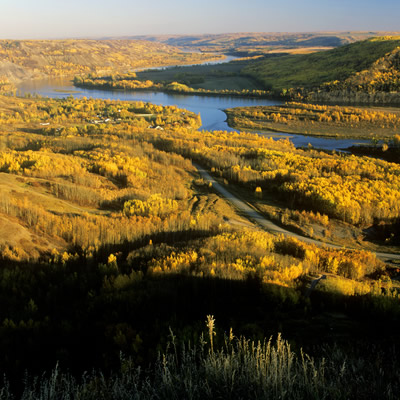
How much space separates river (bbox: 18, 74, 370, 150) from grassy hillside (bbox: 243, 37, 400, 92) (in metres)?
12.5

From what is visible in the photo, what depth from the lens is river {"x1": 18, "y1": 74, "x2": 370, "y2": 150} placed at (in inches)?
1816

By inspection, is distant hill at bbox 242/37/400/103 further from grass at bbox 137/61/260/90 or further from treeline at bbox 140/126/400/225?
treeline at bbox 140/126/400/225

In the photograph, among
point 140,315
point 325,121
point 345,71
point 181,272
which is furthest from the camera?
point 345,71

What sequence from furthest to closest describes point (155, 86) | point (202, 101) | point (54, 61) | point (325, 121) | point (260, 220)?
point (54, 61) < point (155, 86) < point (202, 101) < point (325, 121) < point (260, 220)

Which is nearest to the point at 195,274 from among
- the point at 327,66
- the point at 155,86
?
the point at 327,66

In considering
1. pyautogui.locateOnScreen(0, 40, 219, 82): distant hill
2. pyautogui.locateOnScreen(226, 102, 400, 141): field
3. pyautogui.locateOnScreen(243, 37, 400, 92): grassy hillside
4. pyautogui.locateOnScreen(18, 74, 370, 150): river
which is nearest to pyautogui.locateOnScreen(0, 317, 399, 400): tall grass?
pyautogui.locateOnScreen(18, 74, 370, 150): river

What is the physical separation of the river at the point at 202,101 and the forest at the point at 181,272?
663 inches

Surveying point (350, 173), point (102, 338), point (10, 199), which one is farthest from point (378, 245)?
point (10, 199)

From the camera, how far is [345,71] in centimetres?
7925

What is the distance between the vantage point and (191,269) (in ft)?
36.2

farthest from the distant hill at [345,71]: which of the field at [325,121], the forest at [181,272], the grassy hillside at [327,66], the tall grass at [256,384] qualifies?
the tall grass at [256,384]

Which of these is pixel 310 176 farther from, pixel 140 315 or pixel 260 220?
pixel 140 315

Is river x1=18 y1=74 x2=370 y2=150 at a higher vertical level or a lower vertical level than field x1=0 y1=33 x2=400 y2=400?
higher

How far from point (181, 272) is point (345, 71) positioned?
3222 inches
